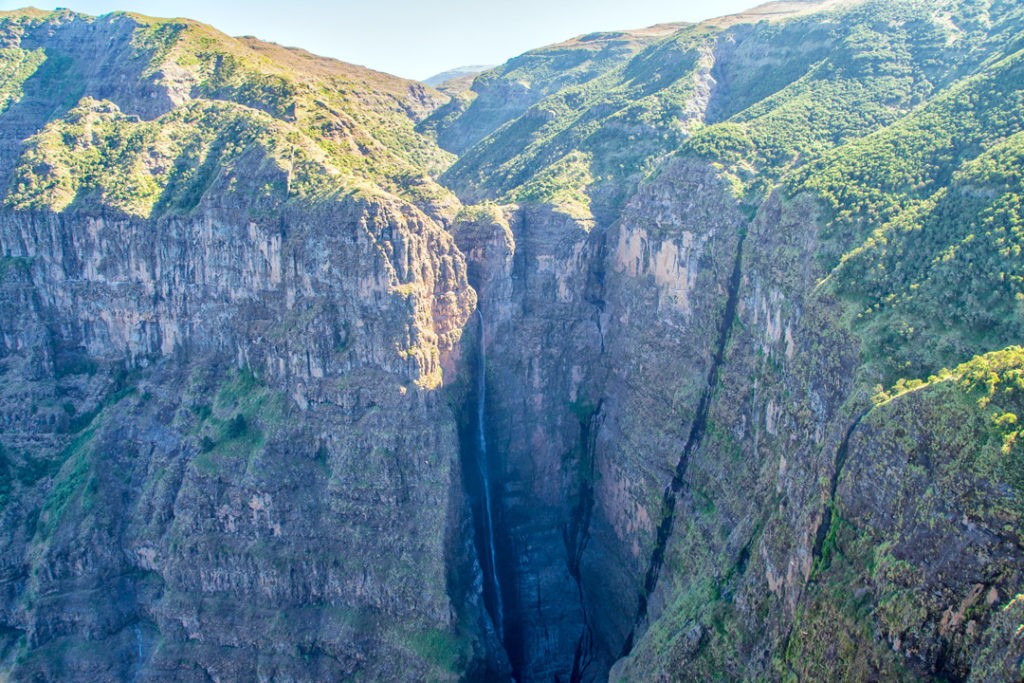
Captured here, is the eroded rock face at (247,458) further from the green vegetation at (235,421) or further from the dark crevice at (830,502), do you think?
the dark crevice at (830,502)

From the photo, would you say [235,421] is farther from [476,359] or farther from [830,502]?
[830,502]

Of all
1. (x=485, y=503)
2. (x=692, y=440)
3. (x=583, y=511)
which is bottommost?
(x=583, y=511)

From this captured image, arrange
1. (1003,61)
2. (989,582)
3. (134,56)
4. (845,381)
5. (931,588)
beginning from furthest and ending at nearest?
(134,56) → (1003,61) → (845,381) → (931,588) → (989,582)

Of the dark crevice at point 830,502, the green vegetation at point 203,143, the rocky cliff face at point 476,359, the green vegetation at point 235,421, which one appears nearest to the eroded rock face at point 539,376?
the rocky cliff face at point 476,359

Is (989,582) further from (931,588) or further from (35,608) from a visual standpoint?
(35,608)

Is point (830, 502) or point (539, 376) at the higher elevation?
point (830, 502)

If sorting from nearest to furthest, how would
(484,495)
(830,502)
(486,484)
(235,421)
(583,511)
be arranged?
(830,502) → (235,421) → (484,495) → (486,484) → (583,511)

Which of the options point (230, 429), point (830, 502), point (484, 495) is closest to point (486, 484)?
point (484, 495)

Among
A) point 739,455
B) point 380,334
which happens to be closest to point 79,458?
point 380,334
